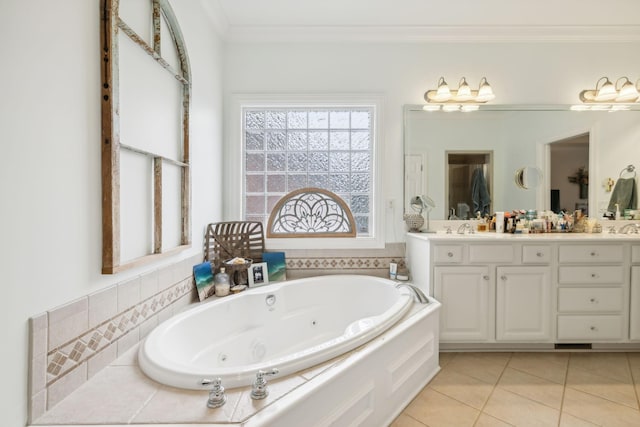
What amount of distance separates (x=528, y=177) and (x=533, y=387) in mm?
1607

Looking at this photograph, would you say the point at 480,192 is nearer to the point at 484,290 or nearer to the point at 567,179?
the point at 567,179

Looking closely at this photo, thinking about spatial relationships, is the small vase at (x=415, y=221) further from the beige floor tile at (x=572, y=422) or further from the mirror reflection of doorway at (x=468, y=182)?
the beige floor tile at (x=572, y=422)

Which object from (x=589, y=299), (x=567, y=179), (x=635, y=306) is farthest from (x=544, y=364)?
(x=567, y=179)

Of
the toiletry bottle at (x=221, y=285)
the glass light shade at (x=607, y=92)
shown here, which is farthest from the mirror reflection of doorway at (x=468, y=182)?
the toiletry bottle at (x=221, y=285)

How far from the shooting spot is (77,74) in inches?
41.3

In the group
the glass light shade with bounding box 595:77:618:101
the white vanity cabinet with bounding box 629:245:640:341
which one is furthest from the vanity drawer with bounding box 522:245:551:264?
the glass light shade with bounding box 595:77:618:101

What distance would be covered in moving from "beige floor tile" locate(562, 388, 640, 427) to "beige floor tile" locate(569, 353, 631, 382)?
356mm

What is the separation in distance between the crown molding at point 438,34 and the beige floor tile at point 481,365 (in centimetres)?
252


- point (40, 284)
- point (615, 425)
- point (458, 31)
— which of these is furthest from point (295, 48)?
point (615, 425)

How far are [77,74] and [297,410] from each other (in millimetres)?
1375

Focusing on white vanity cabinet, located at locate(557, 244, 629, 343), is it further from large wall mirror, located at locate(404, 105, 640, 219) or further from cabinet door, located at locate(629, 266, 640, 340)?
large wall mirror, located at locate(404, 105, 640, 219)

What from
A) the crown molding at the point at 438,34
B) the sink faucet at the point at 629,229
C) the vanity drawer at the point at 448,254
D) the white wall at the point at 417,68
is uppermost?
the crown molding at the point at 438,34

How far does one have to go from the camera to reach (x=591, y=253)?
2.10 m

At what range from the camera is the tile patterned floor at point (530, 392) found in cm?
154
